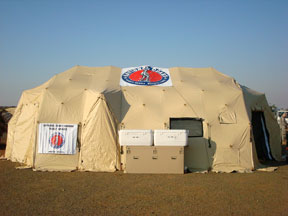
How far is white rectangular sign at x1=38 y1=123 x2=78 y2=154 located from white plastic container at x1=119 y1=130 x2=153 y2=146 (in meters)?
2.29

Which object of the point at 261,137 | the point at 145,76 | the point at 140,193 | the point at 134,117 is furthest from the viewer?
the point at 261,137

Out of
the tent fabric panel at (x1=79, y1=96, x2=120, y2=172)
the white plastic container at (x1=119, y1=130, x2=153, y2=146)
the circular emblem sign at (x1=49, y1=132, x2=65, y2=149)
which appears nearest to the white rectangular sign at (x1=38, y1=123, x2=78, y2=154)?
the circular emblem sign at (x1=49, y1=132, x2=65, y2=149)

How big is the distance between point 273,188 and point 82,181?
5.78 metres

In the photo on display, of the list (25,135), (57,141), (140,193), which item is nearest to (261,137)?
(140,193)

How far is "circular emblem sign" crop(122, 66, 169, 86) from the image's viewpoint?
1230 cm

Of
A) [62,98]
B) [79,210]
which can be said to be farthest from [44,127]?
[79,210]

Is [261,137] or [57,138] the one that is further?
[261,137]

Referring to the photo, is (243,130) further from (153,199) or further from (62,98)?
(62,98)

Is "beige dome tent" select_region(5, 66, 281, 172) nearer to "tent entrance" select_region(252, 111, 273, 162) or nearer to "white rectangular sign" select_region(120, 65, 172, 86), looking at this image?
"white rectangular sign" select_region(120, 65, 172, 86)

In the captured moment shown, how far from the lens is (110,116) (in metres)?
10.8

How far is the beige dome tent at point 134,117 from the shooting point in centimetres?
1054

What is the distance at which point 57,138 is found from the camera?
10.6 m

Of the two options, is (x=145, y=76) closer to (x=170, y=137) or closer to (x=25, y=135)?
(x=170, y=137)

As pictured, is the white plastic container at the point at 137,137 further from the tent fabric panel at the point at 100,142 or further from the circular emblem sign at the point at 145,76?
the circular emblem sign at the point at 145,76
